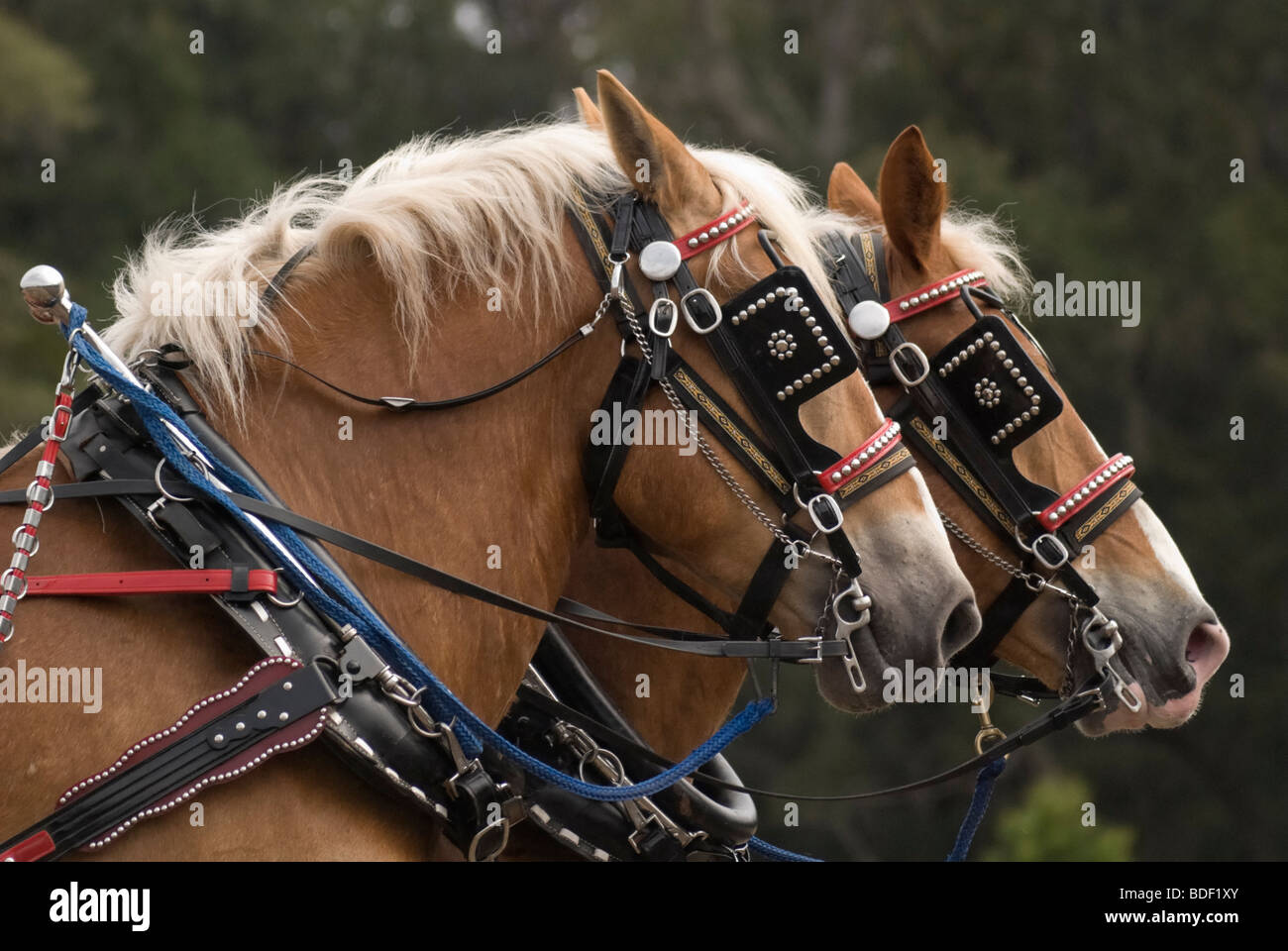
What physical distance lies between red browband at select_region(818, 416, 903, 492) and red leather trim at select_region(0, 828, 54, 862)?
1.29 m

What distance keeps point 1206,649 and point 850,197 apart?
146 centimetres

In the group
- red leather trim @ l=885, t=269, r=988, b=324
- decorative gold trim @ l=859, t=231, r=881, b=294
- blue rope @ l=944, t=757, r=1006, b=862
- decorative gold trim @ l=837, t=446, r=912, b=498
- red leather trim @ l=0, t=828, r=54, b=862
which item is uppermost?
decorative gold trim @ l=859, t=231, r=881, b=294

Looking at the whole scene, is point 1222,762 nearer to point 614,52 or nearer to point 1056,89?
point 1056,89

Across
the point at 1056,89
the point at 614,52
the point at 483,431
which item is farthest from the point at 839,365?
the point at 614,52

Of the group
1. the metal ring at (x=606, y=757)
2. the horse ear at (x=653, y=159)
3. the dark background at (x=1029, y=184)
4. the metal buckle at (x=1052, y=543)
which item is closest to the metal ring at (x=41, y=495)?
the horse ear at (x=653, y=159)

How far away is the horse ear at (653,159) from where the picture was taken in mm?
2406

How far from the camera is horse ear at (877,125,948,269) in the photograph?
130 inches

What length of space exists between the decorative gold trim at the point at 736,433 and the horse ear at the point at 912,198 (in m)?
1.15

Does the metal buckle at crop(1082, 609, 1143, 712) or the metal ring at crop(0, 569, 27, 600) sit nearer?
the metal ring at crop(0, 569, 27, 600)

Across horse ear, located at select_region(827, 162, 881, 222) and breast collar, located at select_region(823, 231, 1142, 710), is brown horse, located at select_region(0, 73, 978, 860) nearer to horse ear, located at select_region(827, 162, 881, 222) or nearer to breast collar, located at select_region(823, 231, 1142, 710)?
breast collar, located at select_region(823, 231, 1142, 710)

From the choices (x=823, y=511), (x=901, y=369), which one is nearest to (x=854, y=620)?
(x=823, y=511)

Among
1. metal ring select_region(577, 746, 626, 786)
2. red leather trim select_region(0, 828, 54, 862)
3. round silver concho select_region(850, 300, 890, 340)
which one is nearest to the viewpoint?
red leather trim select_region(0, 828, 54, 862)

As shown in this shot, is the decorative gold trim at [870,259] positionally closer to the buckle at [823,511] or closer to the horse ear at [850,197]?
the horse ear at [850,197]

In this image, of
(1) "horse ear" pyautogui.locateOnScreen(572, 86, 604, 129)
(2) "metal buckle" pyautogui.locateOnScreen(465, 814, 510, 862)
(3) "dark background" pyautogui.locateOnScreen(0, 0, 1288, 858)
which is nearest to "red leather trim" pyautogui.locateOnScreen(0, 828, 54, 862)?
(2) "metal buckle" pyautogui.locateOnScreen(465, 814, 510, 862)
